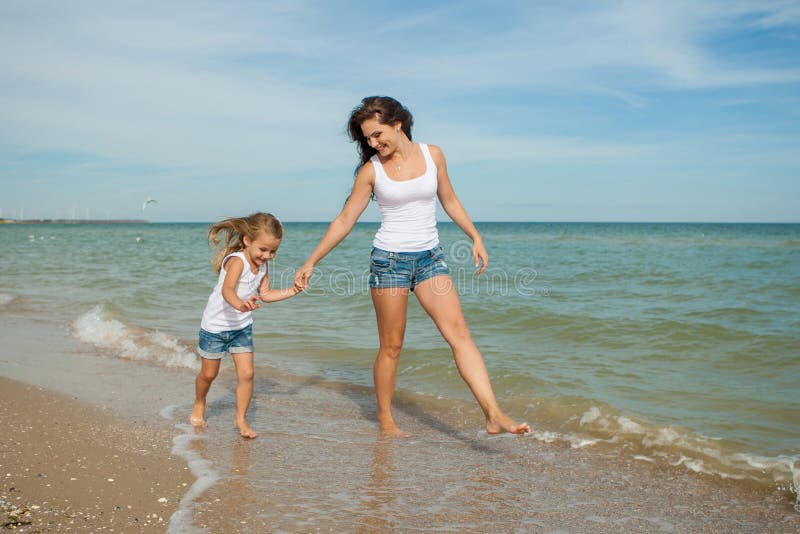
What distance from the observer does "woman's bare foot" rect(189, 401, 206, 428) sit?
4.32 meters

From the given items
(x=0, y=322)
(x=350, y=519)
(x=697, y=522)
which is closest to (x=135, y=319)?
(x=0, y=322)

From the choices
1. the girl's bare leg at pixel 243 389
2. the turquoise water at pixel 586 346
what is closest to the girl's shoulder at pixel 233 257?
the girl's bare leg at pixel 243 389

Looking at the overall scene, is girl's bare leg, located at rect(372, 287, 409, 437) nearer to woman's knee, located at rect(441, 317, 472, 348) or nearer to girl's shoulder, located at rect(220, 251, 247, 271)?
woman's knee, located at rect(441, 317, 472, 348)

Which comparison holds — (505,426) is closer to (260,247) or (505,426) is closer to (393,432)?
(393,432)

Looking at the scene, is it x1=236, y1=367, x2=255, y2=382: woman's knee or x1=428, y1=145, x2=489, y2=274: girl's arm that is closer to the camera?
x1=428, y1=145, x2=489, y2=274: girl's arm

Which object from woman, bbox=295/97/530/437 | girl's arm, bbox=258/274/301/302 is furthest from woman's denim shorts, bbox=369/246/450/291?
girl's arm, bbox=258/274/301/302

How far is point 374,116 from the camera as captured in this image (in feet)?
12.2

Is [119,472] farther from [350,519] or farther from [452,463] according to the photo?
[452,463]

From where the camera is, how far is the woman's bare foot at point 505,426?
3.46 m

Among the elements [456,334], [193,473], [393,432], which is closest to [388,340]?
[456,334]

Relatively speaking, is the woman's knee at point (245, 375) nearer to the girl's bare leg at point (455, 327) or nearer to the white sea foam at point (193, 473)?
the white sea foam at point (193, 473)

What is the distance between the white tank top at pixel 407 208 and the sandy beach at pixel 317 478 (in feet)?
4.07

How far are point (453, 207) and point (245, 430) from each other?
1.90 metres

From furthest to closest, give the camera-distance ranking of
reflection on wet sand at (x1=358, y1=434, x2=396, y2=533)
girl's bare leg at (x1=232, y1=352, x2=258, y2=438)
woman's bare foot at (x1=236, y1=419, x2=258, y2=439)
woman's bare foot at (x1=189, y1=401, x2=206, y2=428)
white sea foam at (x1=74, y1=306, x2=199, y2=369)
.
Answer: white sea foam at (x1=74, y1=306, x2=199, y2=369) → woman's bare foot at (x1=189, y1=401, x2=206, y2=428) → girl's bare leg at (x1=232, y1=352, x2=258, y2=438) → woman's bare foot at (x1=236, y1=419, x2=258, y2=439) → reflection on wet sand at (x1=358, y1=434, x2=396, y2=533)
